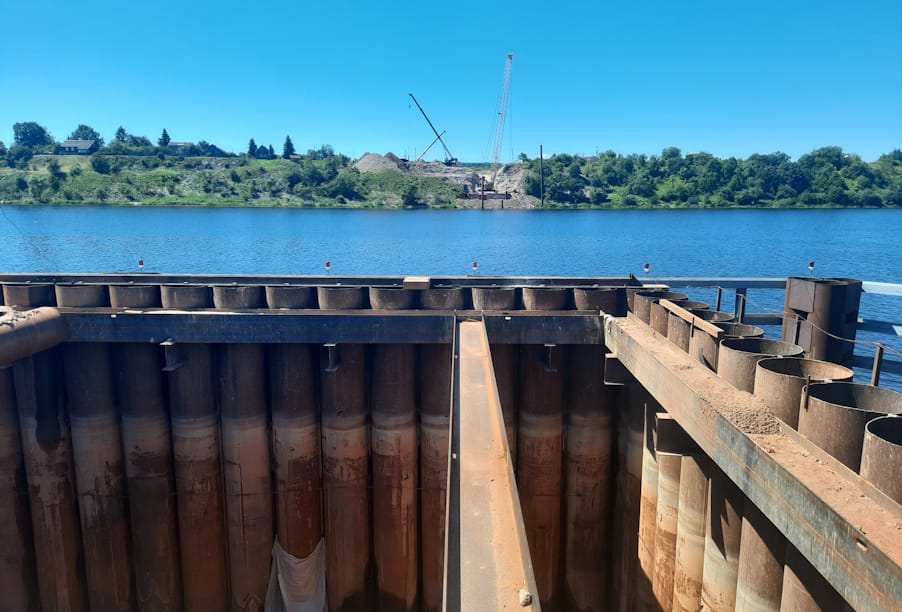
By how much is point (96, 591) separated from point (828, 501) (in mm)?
12992

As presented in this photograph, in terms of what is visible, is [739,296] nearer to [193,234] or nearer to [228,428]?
[228,428]

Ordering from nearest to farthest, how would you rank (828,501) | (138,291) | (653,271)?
(828,501), (138,291), (653,271)

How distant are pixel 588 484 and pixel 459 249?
58202 mm

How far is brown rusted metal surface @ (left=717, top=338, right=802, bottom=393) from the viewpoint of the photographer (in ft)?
26.1

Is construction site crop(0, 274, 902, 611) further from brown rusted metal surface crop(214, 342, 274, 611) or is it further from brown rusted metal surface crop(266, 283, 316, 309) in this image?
brown rusted metal surface crop(266, 283, 316, 309)

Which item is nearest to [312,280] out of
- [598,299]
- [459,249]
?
[598,299]

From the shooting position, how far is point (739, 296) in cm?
1427

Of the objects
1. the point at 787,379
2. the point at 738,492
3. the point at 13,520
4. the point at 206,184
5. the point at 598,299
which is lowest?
the point at 13,520

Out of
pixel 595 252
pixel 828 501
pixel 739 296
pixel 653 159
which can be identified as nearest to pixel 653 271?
pixel 595 252

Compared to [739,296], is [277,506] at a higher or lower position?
lower

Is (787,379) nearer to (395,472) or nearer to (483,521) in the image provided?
(483,521)

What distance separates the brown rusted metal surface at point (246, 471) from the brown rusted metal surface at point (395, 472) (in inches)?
85.2

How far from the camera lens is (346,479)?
11664 mm

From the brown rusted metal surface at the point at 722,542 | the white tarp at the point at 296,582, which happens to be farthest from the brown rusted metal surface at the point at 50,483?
the brown rusted metal surface at the point at 722,542
